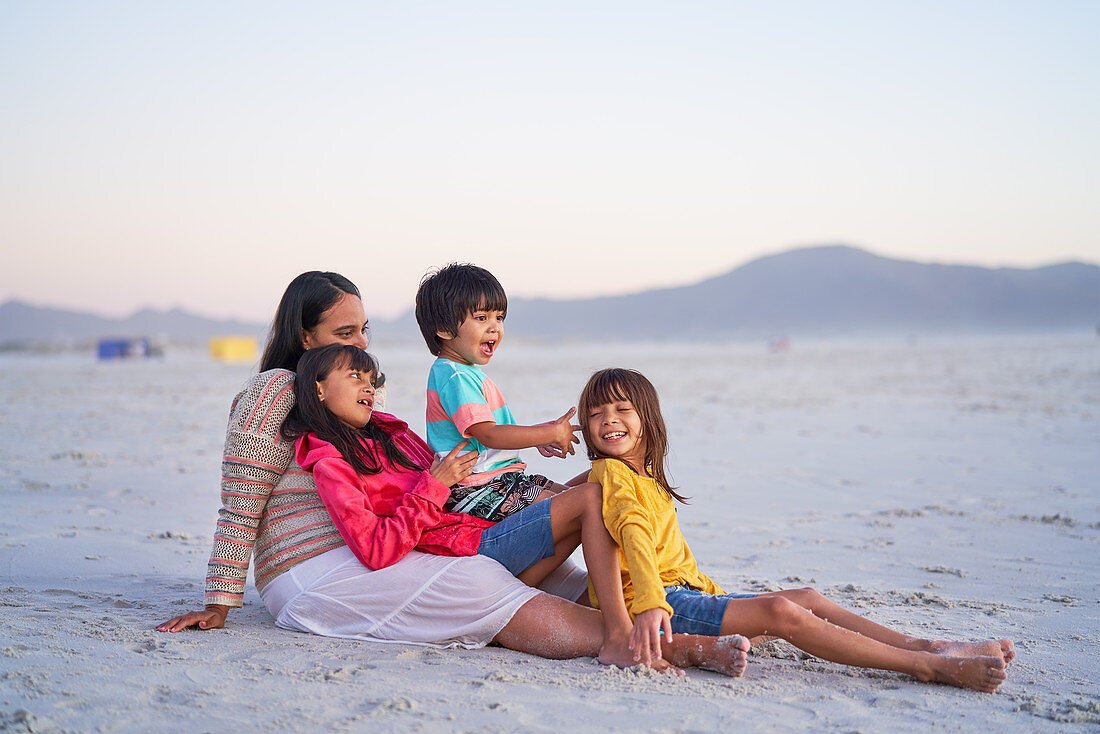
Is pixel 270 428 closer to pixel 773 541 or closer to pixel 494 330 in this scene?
pixel 494 330

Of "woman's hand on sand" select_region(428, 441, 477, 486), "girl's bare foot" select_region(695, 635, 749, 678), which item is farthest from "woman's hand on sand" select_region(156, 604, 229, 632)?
"girl's bare foot" select_region(695, 635, 749, 678)

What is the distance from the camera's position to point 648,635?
108 inches

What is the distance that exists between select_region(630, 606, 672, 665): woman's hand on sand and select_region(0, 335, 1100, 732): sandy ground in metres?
0.06

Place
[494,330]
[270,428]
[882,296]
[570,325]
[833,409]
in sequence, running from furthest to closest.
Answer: [570,325] → [882,296] → [833,409] → [494,330] → [270,428]

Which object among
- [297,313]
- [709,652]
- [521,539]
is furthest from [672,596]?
[297,313]

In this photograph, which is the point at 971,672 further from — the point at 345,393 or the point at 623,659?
the point at 345,393

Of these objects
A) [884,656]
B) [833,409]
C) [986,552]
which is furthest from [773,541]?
[833,409]

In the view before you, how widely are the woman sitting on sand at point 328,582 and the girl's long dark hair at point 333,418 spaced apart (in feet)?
0.25

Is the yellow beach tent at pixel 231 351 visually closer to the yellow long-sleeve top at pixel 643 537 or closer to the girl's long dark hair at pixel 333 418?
the girl's long dark hair at pixel 333 418

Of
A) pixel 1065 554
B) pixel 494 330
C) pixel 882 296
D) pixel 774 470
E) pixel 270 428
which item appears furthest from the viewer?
pixel 882 296

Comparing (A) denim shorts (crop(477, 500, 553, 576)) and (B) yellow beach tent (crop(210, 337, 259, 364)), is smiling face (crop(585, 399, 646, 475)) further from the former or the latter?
(B) yellow beach tent (crop(210, 337, 259, 364))

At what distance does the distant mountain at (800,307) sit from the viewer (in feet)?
367

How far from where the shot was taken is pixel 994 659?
8.81ft

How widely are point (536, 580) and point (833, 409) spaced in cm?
1063
